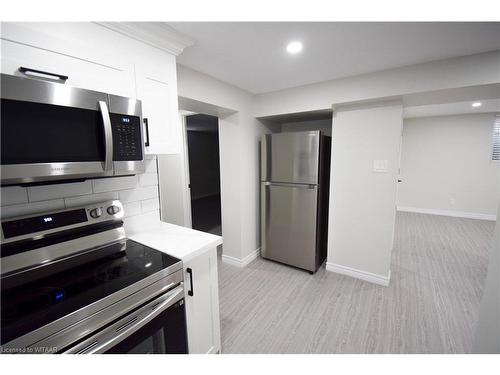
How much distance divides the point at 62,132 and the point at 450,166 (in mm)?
6536

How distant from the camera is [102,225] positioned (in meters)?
1.24

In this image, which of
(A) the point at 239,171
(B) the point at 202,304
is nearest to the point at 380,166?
(A) the point at 239,171

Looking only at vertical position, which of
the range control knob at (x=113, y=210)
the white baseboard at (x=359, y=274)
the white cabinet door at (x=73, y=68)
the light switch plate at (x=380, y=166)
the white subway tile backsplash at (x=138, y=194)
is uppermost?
the white cabinet door at (x=73, y=68)

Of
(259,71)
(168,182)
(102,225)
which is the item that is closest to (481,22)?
(259,71)

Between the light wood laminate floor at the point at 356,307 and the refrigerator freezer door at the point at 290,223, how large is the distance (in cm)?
19

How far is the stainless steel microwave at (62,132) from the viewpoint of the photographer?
76cm

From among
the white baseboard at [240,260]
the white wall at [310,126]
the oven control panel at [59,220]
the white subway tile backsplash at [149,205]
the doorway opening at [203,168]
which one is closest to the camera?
the oven control panel at [59,220]

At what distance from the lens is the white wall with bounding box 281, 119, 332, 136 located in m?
3.07

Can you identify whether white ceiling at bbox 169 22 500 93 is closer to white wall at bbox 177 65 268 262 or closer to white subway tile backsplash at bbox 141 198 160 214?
white wall at bbox 177 65 268 262

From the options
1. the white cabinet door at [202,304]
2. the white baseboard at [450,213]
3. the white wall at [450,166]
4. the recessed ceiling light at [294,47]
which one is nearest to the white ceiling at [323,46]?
the recessed ceiling light at [294,47]

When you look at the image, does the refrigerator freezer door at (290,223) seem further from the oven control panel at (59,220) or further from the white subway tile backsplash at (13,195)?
the white subway tile backsplash at (13,195)

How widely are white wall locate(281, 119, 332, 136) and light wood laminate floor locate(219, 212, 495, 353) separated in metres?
1.97

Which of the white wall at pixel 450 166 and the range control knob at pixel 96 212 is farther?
the white wall at pixel 450 166

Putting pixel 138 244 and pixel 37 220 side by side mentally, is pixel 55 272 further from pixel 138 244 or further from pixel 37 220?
pixel 138 244
